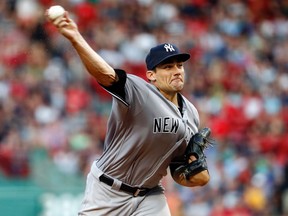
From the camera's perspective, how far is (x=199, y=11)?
16.6m

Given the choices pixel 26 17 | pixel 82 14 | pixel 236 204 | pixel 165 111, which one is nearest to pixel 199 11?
pixel 82 14

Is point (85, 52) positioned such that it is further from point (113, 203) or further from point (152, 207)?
point (152, 207)

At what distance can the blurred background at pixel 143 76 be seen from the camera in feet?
36.7

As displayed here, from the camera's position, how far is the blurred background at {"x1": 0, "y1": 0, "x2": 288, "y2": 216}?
11.2m

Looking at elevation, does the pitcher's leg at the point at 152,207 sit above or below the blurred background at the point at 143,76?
below

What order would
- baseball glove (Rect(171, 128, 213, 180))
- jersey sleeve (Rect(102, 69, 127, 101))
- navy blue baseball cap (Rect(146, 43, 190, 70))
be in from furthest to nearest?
baseball glove (Rect(171, 128, 213, 180)) < navy blue baseball cap (Rect(146, 43, 190, 70)) < jersey sleeve (Rect(102, 69, 127, 101))

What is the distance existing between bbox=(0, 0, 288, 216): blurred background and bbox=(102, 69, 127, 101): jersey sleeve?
17.5 feet

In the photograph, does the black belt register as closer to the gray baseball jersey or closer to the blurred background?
the gray baseball jersey

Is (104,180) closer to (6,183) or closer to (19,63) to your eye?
(6,183)

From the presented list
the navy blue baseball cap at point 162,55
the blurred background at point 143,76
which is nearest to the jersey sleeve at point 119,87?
the navy blue baseball cap at point 162,55

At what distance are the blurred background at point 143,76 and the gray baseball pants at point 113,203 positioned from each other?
466 centimetres

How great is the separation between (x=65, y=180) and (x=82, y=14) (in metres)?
4.30

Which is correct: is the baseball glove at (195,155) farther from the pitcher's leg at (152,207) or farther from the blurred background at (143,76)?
the blurred background at (143,76)

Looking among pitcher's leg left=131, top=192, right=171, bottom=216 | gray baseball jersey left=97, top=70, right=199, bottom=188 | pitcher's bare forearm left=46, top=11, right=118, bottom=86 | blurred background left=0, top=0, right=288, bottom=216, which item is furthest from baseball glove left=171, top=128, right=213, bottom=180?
blurred background left=0, top=0, right=288, bottom=216
